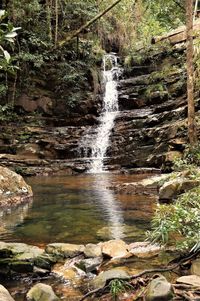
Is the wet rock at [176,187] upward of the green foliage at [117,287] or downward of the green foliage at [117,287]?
upward

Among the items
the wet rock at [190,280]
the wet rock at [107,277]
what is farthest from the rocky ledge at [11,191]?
the wet rock at [190,280]

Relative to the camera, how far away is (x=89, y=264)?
4301 mm

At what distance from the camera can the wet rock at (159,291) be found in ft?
10.3

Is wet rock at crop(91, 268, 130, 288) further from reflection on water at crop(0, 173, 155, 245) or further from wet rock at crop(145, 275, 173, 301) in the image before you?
reflection on water at crop(0, 173, 155, 245)

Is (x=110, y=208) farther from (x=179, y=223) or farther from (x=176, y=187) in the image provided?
(x=179, y=223)

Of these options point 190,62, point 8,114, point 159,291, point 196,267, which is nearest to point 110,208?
point 196,267

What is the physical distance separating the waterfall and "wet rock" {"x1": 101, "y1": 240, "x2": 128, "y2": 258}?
10.1m

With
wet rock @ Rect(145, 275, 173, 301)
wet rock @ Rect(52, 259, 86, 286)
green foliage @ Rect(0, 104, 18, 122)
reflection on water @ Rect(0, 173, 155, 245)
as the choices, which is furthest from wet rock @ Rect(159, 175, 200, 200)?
green foliage @ Rect(0, 104, 18, 122)

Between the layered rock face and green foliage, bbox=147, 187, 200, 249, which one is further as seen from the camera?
the layered rock face

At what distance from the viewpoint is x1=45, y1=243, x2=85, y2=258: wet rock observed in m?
4.60

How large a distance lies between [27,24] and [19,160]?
25.0ft

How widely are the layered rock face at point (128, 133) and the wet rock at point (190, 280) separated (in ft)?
28.4

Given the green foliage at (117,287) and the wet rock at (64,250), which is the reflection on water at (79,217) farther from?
the green foliage at (117,287)

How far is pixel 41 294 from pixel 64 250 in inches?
48.7
